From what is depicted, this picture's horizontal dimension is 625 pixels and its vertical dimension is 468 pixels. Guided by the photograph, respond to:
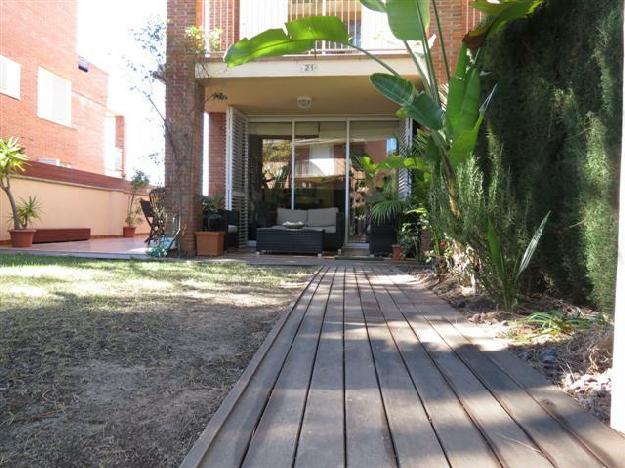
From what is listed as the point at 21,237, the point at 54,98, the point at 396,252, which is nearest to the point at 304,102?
the point at 396,252

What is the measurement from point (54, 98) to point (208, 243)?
14.5 metres

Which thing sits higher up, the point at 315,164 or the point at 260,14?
the point at 260,14

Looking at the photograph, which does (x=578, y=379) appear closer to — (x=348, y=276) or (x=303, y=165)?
(x=348, y=276)

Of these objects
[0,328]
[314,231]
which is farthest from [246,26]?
[0,328]

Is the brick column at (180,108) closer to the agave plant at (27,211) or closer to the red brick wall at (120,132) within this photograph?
the agave plant at (27,211)

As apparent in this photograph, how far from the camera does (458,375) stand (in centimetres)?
267

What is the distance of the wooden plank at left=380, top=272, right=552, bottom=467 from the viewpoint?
181cm

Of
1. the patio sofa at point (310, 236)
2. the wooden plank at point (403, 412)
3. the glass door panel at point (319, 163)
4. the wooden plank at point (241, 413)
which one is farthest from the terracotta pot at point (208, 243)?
the wooden plank at point (403, 412)

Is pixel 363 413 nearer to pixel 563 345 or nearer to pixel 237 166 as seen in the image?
pixel 563 345

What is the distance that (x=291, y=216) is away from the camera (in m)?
11.3

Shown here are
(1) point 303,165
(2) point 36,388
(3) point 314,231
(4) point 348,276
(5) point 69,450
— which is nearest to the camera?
(5) point 69,450

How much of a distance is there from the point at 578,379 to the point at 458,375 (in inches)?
22.9

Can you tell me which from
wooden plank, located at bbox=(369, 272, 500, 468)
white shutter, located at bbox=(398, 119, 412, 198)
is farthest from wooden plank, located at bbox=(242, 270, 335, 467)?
white shutter, located at bbox=(398, 119, 412, 198)

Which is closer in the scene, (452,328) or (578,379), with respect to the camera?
(578,379)
